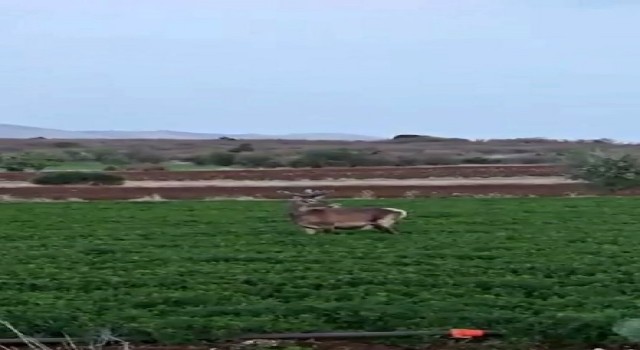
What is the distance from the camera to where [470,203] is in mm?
A: 23438

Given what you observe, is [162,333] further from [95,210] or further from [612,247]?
[95,210]

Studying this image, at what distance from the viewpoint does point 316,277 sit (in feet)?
35.6

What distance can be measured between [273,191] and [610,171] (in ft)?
36.5

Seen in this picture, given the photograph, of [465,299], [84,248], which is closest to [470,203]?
[84,248]

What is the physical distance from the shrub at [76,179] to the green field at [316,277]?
22.4m

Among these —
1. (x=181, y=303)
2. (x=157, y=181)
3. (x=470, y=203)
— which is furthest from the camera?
(x=157, y=181)

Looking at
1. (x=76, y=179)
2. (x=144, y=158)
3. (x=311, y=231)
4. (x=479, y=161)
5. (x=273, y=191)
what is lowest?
(x=76, y=179)

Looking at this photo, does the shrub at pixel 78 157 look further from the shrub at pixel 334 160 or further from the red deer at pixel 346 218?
the red deer at pixel 346 218

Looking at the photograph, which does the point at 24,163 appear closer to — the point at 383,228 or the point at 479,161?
the point at 479,161

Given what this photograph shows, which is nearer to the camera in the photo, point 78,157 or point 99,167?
point 99,167

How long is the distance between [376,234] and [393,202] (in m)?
9.20

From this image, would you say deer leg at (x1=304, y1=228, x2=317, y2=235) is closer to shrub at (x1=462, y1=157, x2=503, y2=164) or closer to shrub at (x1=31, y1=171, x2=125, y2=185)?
shrub at (x1=31, y1=171, x2=125, y2=185)

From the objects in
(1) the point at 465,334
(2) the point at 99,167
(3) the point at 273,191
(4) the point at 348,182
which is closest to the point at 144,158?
(2) the point at 99,167

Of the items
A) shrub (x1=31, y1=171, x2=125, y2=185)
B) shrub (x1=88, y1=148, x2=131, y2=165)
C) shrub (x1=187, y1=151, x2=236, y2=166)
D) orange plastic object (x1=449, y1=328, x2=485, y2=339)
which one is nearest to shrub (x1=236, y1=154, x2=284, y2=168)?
shrub (x1=187, y1=151, x2=236, y2=166)
